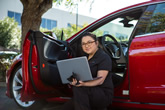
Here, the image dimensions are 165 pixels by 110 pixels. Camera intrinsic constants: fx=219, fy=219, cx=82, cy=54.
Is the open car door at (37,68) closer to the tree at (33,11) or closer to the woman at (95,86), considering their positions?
the woman at (95,86)

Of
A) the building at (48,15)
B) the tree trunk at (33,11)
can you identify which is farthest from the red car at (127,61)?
the building at (48,15)

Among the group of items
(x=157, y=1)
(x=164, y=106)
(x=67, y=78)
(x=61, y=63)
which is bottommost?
(x=164, y=106)

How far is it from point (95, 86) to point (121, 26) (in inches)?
54.9

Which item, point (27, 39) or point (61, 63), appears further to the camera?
point (27, 39)

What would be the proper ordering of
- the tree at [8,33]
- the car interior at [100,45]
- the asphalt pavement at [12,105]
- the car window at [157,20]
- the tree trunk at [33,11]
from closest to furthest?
the car window at [157,20]
the car interior at [100,45]
the asphalt pavement at [12,105]
the tree trunk at [33,11]
the tree at [8,33]

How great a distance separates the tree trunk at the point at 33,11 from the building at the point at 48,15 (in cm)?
2394

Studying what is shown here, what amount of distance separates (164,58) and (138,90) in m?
0.52

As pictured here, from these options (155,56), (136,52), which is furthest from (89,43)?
(155,56)

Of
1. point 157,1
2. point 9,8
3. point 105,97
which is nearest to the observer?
point 105,97

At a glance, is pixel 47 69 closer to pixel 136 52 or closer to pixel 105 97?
pixel 105 97

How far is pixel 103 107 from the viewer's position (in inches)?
99.2

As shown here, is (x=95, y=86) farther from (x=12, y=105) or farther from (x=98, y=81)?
(x=12, y=105)

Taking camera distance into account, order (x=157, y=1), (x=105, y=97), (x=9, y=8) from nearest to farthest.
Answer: (x=105, y=97) → (x=157, y=1) → (x=9, y=8)

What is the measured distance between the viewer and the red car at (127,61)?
8.80 feet
